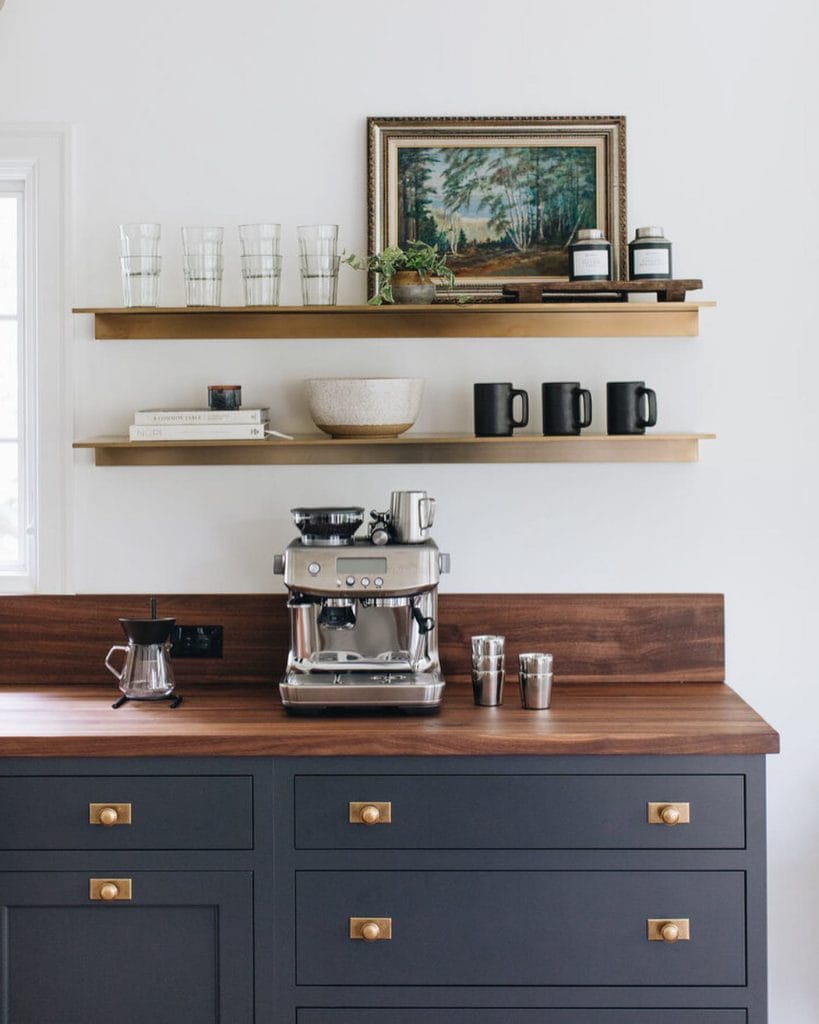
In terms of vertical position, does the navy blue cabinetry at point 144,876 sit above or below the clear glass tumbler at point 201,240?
below

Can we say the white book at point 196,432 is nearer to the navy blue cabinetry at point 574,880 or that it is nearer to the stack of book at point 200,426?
the stack of book at point 200,426

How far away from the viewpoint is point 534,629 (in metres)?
2.88

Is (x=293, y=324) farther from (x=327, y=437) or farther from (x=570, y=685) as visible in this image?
(x=570, y=685)

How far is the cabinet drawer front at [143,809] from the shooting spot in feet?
7.73

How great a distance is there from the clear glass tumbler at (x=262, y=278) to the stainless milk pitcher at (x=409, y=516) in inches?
21.6

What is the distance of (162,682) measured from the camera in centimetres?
267

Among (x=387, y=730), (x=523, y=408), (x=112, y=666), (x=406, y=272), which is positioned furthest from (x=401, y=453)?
A: (x=112, y=666)

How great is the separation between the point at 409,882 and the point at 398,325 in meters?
1.27

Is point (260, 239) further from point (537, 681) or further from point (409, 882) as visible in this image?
point (409, 882)

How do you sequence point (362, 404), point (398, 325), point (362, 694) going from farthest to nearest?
point (398, 325) < point (362, 404) < point (362, 694)

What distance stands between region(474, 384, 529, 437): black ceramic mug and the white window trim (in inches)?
38.6

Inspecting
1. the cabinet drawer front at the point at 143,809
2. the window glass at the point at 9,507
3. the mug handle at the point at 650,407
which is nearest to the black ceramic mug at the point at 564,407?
the mug handle at the point at 650,407

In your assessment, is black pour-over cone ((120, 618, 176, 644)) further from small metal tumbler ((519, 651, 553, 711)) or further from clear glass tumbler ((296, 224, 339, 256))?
clear glass tumbler ((296, 224, 339, 256))

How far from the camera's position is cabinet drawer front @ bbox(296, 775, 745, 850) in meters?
2.35
